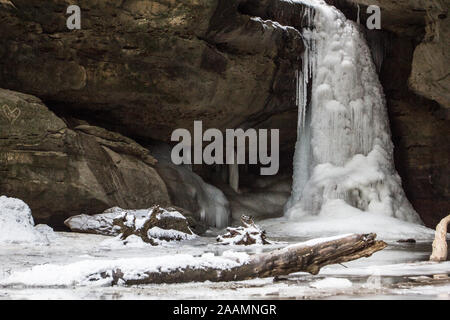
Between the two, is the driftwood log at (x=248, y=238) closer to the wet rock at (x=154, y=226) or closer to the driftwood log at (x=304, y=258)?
the wet rock at (x=154, y=226)

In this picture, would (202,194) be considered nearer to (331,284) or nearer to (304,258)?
(304,258)

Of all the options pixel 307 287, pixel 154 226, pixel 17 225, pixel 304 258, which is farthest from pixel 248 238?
pixel 307 287

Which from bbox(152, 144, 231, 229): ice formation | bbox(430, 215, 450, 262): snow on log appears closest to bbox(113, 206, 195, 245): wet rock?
bbox(152, 144, 231, 229): ice formation

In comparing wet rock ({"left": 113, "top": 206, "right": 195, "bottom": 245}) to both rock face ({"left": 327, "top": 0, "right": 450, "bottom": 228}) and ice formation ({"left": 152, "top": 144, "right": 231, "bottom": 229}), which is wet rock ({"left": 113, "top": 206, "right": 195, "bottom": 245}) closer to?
ice formation ({"left": 152, "top": 144, "right": 231, "bottom": 229})

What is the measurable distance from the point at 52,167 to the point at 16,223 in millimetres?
2126

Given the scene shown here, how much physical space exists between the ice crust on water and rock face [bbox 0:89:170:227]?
0.88 meters

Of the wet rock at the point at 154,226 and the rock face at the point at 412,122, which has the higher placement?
the rock face at the point at 412,122

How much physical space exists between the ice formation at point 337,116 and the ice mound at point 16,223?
768cm

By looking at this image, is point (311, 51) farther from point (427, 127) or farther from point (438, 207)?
point (438, 207)

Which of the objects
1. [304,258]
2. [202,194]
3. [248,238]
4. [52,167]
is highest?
[52,167]

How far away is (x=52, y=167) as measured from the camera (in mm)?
11297

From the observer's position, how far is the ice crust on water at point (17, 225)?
29.1ft

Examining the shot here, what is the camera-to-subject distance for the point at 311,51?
52.3ft

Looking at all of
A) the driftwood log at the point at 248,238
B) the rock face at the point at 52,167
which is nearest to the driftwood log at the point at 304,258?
the driftwood log at the point at 248,238
